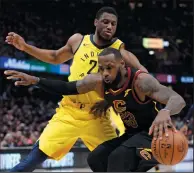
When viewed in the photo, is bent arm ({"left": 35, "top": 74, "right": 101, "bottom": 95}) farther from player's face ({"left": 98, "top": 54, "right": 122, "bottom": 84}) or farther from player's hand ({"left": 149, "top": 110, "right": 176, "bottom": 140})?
player's hand ({"left": 149, "top": 110, "right": 176, "bottom": 140})

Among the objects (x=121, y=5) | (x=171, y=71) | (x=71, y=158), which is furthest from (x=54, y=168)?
(x=171, y=71)

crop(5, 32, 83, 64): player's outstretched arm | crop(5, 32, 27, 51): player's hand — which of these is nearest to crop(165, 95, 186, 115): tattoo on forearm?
crop(5, 32, 83, 64): player's outstretched arm

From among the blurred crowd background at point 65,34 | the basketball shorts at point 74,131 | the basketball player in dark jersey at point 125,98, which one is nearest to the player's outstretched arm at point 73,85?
the basketball player in dark jersey at point 125,98

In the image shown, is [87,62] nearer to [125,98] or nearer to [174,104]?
[125,98]

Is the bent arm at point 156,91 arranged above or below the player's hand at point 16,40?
below

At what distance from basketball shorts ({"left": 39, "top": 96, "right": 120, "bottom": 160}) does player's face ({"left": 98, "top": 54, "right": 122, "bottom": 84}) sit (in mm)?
890

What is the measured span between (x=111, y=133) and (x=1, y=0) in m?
8.48

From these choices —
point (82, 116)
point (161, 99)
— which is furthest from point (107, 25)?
point (161, 99)

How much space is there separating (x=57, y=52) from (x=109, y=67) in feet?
4.11

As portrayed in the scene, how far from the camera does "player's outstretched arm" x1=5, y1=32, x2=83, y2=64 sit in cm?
472

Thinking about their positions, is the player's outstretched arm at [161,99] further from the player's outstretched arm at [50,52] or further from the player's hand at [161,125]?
the player's outstretched arm at [50,52]

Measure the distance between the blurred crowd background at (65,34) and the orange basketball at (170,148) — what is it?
6613 mm

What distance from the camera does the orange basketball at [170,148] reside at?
3363 millimetres

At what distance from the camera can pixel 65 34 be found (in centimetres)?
1567
